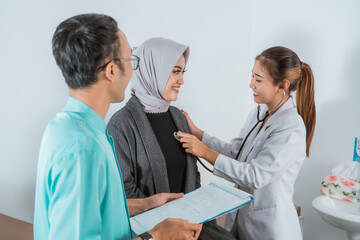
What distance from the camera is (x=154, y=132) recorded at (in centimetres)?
124

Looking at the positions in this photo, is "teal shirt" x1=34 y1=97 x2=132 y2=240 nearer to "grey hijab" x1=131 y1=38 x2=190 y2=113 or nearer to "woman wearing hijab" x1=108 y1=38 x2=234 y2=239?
"woman wearing hijab" x1=108 y1=38 x2=234 y2=239

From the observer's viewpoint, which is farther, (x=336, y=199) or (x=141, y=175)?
(x=336, y=199)

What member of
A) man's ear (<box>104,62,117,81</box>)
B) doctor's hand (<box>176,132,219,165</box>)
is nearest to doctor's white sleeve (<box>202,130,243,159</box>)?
doctor's hand (<box>176,132,219,165</box>)

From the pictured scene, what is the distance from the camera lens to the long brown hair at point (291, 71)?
1355 mm

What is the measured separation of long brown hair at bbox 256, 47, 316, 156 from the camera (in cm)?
136

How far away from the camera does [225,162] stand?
1336mm

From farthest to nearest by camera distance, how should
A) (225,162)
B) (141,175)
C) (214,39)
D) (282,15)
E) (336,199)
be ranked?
(282,15) < (214,39) < (336,199) < (225,162) < (141,175)

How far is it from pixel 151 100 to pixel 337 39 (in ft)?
4.87

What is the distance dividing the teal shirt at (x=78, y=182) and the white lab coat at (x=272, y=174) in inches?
30.0

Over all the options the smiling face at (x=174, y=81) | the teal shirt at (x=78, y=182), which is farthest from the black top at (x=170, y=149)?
the teal shirt at (x=78, y=182)

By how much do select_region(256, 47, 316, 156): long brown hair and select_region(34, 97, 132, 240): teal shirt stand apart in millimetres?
990

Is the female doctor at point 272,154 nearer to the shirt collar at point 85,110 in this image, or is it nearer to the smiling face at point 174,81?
the smiling face at point 174,81

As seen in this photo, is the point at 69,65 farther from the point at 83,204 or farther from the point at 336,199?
the point at 336,199

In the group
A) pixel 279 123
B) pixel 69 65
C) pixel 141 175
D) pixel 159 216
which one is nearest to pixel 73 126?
pixel 69 65
